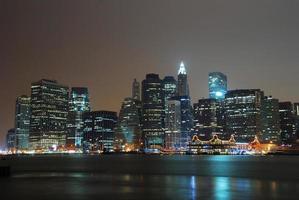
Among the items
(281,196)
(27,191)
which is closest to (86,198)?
(27,191)

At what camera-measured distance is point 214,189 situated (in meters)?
58.9

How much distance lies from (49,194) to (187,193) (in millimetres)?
14921

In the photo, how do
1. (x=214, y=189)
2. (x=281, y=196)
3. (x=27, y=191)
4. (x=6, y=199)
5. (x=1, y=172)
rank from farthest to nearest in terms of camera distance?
1. (x=1, y=172)
2. (x=214, y=189)
3. (x=27, y=191)
4. (x=281, y=196)
5. (x=6, y=199)

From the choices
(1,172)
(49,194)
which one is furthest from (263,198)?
(1,172)

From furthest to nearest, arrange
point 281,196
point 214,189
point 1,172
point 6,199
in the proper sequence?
point 1,172
point 214,189
point 281,196
point 6,199


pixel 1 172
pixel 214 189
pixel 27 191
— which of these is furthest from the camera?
pixel 1 172

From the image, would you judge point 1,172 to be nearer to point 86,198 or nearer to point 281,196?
point 86,198

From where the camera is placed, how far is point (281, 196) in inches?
2009

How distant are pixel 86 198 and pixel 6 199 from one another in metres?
7.76

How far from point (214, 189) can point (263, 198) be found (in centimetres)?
1022

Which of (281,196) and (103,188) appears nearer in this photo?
(281,196)

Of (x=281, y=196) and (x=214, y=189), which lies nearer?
(x=281, y=196)

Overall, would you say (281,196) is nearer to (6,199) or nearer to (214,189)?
(214,189)

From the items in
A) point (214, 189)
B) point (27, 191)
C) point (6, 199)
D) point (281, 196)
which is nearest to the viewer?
point (6, 199)
